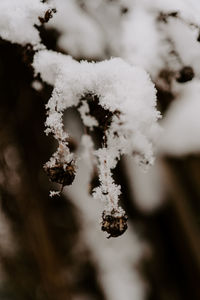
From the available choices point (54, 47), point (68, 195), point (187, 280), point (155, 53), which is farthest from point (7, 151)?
point (155, 53)

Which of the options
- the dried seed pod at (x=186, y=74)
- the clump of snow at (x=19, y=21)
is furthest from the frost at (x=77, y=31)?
the dried seed pod at (x=186, y=74)

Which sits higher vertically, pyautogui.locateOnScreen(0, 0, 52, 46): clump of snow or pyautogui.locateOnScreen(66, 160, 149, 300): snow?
pyautogui.locateOnScreen(0, 0, 52, 46): clump of snow

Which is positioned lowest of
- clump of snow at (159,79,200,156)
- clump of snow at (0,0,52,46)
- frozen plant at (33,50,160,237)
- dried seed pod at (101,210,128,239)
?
dried seed pod at (101,210,128,239)

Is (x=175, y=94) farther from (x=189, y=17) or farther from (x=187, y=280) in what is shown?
(x=187, y=280)

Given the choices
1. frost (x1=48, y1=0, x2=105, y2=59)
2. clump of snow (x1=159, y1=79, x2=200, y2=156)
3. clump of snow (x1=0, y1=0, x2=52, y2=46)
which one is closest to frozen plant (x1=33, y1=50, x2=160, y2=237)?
clump of snow (x1=0, y1=0, x2=52, y2=46)

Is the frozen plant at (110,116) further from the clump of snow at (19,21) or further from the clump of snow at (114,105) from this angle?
the clump of snow at (19,21)

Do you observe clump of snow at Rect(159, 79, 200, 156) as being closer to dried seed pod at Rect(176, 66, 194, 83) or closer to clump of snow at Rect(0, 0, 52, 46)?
dried seed pod at Rect(176, 66, 194, 83)

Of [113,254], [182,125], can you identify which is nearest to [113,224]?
[182,125]

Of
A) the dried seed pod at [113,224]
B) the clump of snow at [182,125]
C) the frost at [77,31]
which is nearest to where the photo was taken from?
the dried seed pod at [113,224]
